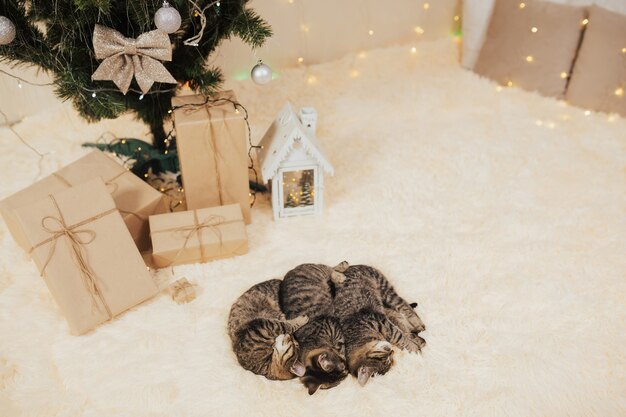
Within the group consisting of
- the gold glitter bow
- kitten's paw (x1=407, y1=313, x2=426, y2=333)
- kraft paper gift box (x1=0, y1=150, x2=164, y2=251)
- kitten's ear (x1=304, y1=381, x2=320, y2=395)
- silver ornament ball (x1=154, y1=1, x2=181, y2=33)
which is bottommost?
kitten's ear (x1=304, y1=381, x2=320, y2=395)

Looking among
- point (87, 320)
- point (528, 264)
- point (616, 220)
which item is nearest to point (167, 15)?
point (87, 320)

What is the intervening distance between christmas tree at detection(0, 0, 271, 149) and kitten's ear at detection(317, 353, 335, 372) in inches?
34.7

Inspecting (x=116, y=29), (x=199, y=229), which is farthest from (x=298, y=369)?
(x=116, y=29)

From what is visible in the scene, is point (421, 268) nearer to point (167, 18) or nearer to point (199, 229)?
point (199, 229)

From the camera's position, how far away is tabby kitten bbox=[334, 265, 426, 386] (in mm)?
1260

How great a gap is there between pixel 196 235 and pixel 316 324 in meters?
0.44

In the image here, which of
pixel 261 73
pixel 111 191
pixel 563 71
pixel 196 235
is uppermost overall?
pixel 261 73

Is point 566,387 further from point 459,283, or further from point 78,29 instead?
point 78,29

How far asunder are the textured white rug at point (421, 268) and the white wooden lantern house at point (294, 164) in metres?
0.07

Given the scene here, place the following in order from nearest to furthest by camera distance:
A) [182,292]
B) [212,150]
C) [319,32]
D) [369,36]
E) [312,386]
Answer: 1. [312,386]
2. [182,292]
3. [212,150]
4. [319,32]
5. [369,36]

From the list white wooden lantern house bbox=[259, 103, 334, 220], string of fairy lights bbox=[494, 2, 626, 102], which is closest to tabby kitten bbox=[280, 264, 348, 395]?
white wooden lantern house bbox=[259, 103, 334, 220]

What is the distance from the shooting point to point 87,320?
4.42ft

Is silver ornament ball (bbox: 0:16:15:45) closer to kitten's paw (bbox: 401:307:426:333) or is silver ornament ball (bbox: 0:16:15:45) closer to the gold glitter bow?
the gold glitter bow

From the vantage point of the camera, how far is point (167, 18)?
130cm
